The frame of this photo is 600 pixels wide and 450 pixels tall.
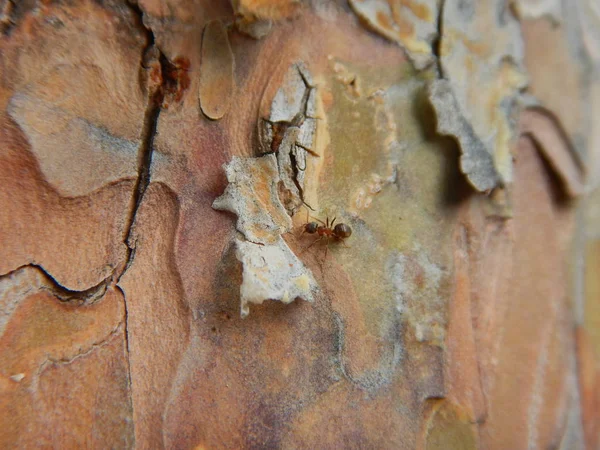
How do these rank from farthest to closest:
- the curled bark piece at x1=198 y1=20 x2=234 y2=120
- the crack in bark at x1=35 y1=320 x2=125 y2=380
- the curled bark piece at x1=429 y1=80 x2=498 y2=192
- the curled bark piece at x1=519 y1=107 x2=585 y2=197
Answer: the curled bark piece at x1=519 y1=107 x2=585 y2=197, the curled bark piece at x1=429 y1=80 x2=498 y2=192, the curled bark piece at x1=198 y1=20 x2=234 y2=120, the crack in bark at x1=35 y1=320 x2=125 y2=380

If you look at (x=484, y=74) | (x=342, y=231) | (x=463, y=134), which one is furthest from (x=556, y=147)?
(x=342, y=231)

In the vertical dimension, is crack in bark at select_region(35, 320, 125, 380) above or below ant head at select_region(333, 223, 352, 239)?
below

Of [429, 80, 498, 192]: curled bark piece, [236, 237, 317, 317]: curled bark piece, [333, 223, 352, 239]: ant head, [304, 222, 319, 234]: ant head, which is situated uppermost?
[429, 80, 498, 192]: curled bark piece

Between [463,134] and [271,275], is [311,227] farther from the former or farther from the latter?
[463,134]

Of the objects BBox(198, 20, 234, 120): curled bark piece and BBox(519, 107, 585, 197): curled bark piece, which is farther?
BBox(519, 107, 585, 197): curled bark piece

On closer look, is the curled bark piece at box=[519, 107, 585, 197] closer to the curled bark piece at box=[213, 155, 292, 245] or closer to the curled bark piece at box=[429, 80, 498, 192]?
the curled bark piece at box=[429, 80, 498, 192]

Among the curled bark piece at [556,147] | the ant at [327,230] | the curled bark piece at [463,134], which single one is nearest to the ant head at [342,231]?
the ant at [327,230]

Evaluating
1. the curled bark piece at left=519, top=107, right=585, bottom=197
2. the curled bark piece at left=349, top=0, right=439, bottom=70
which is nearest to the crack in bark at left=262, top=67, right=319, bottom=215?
the curled bark piece at left=349, top=0, right=439, bottom=70

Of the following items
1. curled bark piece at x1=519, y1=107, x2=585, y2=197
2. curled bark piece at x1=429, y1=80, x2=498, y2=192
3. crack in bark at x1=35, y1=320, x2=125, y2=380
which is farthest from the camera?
curled bark piece at x1=519, y1=107, x2=585, y2=197
